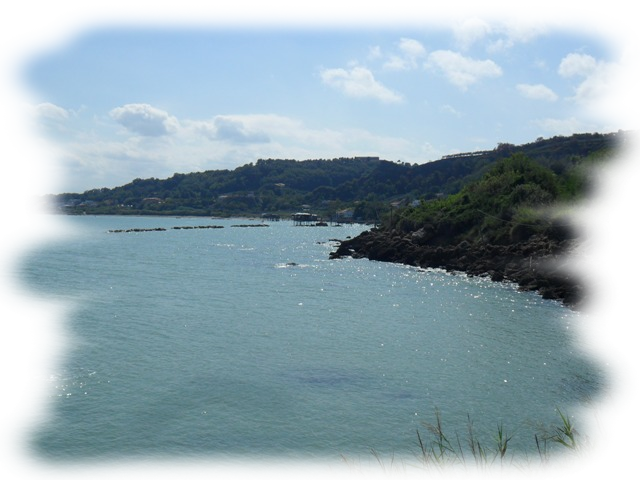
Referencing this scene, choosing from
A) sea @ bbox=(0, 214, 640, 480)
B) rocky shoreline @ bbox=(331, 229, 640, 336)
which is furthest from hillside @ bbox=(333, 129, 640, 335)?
sea @ bbox=(0, 214, 640, 480)

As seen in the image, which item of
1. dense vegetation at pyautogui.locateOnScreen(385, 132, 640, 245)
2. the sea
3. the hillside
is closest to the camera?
the sea

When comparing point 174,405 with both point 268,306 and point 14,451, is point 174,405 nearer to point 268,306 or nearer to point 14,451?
point 14,451

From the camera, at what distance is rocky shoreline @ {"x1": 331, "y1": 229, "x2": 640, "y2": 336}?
37312 millimetres

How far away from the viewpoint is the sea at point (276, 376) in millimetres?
17547

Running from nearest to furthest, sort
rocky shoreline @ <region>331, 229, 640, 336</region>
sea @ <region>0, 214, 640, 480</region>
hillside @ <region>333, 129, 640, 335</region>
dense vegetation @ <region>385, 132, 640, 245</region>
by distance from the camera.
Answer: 1. sea @ <region>0, 214, 640, 480</region>
2. rocky shoreline @ <region>331, 229, 640, 336</region>
3. hillside @ <region>333, 129, 640, 335</region>
4. dense vegetation @ <region>385, 132, 640, 245</region>

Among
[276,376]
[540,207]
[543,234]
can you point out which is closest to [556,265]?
[543,234]

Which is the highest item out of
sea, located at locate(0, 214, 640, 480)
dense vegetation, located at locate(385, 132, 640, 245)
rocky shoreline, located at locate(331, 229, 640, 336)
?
dense vegetation, located at locate(385, 132, 640, 245)

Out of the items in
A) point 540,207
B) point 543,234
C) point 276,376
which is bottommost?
point 276,376

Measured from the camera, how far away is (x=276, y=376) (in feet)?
79.8

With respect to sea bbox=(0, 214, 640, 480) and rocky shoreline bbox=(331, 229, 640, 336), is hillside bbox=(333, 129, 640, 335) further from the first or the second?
sea bbox=(0, 214, 640, 480)

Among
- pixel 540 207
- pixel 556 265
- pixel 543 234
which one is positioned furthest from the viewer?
pixel 540 207

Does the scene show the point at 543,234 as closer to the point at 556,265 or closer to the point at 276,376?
the point at 556,265

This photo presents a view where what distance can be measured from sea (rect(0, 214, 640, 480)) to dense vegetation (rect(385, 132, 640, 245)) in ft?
44.9

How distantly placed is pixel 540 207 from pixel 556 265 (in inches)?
951
